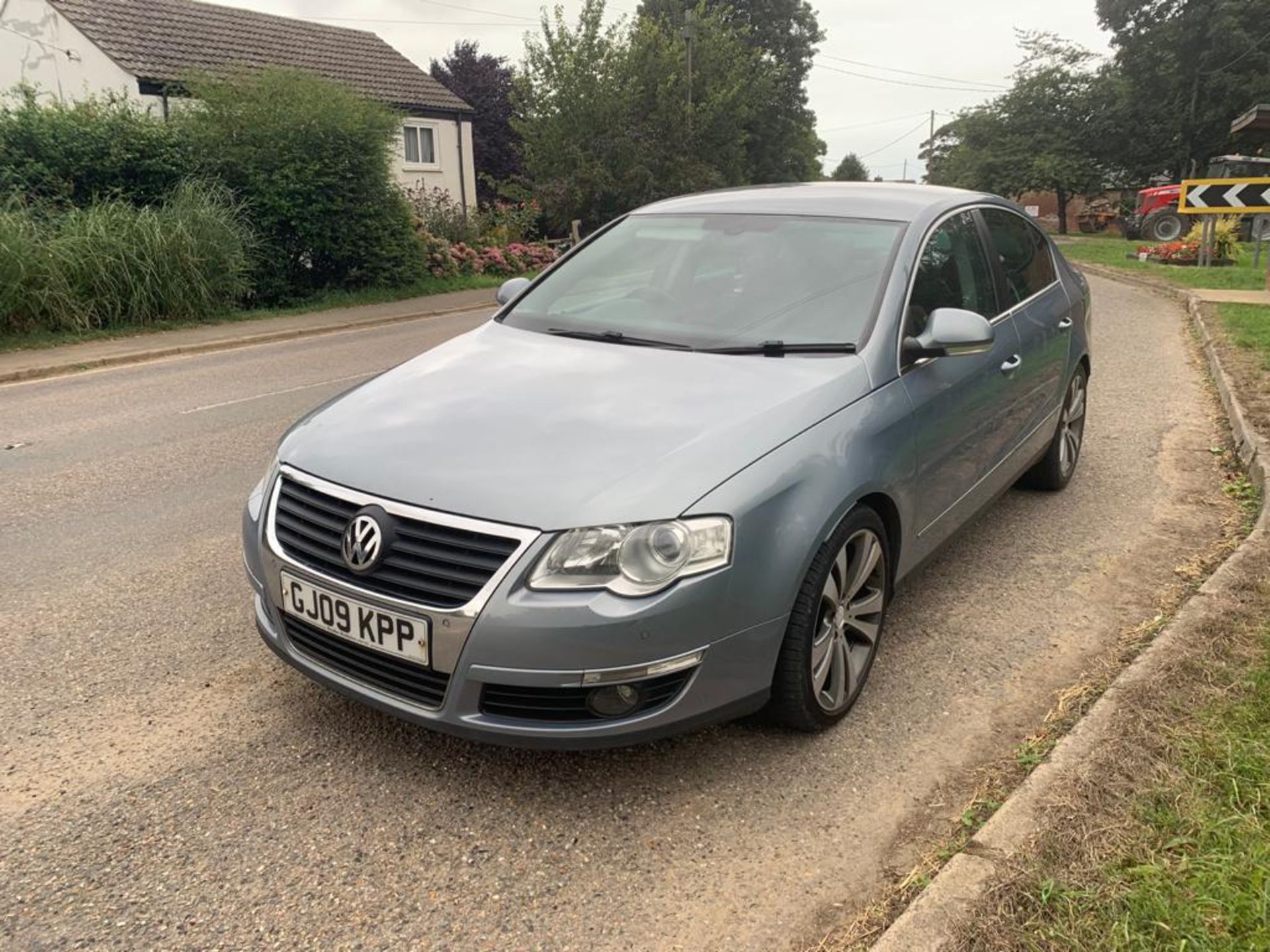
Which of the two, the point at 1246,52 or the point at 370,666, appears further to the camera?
the point at 1246,52

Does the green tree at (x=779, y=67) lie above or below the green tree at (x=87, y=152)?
above

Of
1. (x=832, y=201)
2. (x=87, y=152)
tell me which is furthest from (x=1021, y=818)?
(x=87, y=152)

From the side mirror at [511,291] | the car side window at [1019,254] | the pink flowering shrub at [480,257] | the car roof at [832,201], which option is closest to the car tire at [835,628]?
the car roof at [832,201]

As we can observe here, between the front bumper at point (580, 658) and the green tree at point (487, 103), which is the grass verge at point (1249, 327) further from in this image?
the green tree at point (487, 103)

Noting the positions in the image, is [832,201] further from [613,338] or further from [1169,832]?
[1169,832]

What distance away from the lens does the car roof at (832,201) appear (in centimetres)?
404

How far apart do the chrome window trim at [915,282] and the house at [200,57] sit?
55.2ft

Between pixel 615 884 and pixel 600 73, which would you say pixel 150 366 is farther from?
pixel 600 73

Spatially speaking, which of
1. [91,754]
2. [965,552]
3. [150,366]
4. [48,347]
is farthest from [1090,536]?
[48,347]

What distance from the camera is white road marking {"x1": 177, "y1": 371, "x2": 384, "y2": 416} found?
27.0 ft

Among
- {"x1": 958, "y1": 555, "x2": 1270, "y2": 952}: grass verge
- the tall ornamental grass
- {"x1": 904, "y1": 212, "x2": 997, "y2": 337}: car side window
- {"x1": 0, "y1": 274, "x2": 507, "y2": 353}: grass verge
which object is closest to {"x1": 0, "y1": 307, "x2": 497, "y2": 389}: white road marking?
{"x1": 0, "y1": 274, "x2": 507, "y2": 353}: grass verge

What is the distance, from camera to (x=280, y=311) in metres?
15.6

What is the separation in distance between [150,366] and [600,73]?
2049 centimetres

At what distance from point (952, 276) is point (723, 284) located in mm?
975
